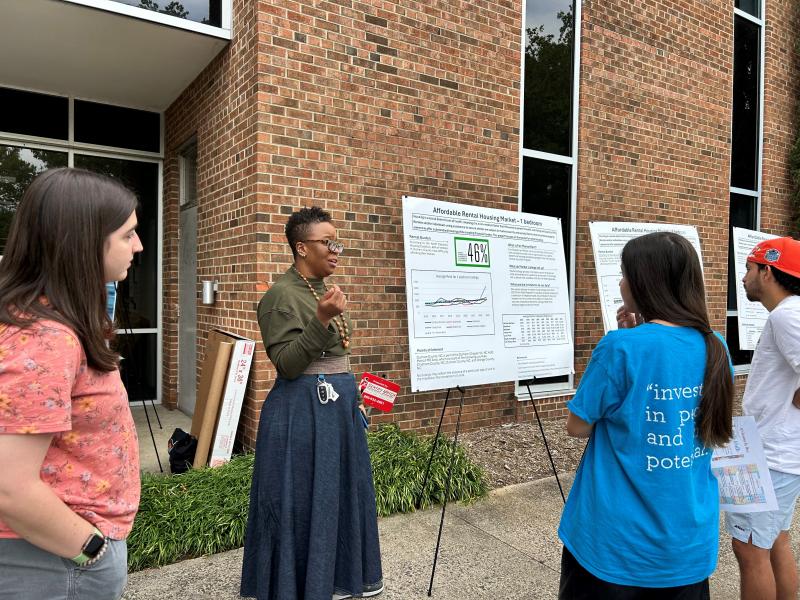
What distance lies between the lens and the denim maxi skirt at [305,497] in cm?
245

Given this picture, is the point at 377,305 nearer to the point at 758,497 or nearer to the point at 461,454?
the point at 461,454

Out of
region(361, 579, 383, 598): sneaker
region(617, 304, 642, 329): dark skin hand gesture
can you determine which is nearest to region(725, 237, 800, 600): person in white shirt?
region(617, 304, 642, 329): dark skin hand gesture

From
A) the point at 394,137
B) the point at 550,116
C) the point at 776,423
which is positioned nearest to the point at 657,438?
the point at 776,423

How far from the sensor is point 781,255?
2510mm

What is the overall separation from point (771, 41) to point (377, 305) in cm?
753

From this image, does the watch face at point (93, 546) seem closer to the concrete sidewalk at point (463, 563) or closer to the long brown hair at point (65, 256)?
the long brown hair at point (65, 256)

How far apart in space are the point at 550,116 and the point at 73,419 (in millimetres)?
5976

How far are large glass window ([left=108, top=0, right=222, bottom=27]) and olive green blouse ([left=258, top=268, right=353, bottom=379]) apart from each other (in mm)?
3387

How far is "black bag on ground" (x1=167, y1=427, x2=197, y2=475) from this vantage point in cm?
450

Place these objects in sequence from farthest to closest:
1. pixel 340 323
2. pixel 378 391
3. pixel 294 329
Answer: pixel 378 391 < pixel 340 323 < pixel 294 329

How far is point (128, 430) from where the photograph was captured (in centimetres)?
144

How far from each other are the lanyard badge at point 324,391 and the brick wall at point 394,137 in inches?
87.5

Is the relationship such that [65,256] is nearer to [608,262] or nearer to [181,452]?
[181,452]

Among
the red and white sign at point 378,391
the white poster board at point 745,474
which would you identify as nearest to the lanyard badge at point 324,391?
the red and white sign at point 378,391
